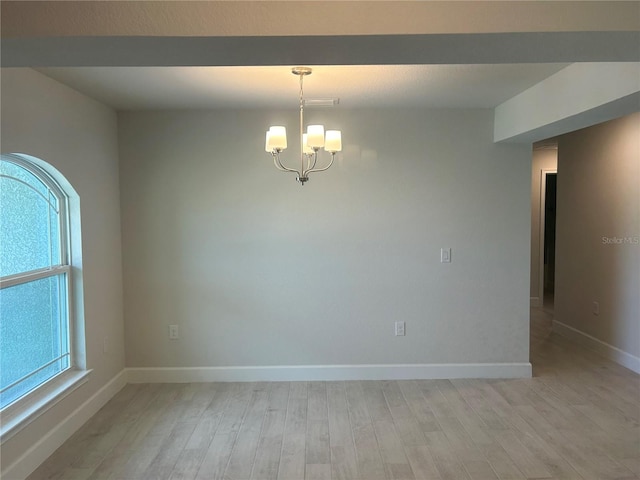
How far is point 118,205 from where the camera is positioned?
379cm

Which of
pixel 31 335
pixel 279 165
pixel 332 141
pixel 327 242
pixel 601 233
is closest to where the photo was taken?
pixel 31 335

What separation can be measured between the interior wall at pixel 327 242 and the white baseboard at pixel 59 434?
0.42 metres

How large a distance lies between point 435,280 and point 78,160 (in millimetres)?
2943

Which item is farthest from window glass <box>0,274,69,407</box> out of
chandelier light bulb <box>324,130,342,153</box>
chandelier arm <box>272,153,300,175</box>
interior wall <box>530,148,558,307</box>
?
interior wall <box>530,148,558,307</box>

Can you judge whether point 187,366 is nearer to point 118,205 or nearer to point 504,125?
point 118,205

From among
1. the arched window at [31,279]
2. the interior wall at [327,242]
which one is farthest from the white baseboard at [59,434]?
the interior wall at [327,242]

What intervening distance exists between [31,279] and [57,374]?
0.70m

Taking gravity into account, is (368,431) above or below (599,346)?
below

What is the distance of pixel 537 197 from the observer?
21.3 feet

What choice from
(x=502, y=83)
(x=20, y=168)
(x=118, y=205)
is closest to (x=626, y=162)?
(x=502, y=83)

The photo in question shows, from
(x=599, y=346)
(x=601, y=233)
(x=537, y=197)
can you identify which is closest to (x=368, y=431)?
(x=599, y=346)

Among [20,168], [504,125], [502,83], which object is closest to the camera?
[20,168]

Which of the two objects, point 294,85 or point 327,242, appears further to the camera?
point 327,242

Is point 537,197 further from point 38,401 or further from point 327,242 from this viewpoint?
point 38,401
